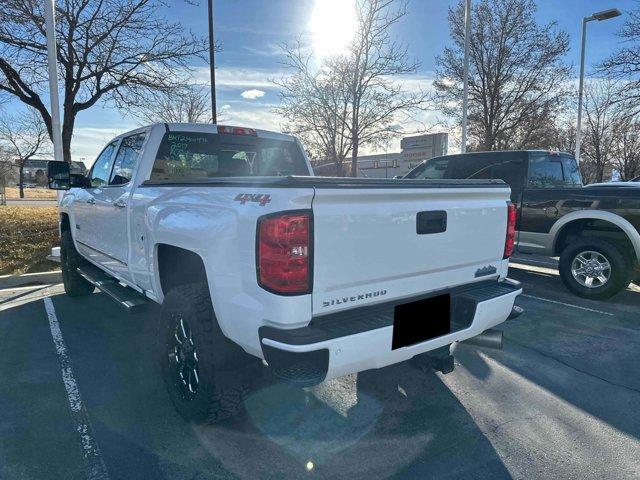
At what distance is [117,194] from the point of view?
404 cm

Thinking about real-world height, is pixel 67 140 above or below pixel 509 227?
above

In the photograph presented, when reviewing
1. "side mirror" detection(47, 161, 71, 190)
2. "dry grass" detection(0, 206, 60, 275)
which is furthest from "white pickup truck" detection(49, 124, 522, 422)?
"dry grass" detection(0, 206, 60, 275)

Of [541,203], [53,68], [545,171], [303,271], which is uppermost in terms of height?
[53,68]

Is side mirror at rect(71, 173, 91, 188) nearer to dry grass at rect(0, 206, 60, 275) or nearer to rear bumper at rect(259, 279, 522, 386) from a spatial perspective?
dry grass at rect(0, 206, 60, 275)

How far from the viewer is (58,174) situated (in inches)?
199

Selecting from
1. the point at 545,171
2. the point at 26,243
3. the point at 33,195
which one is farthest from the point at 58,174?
the point at 33,195

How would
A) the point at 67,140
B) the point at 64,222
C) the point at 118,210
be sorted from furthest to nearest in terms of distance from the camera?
the point at 67,140
the point at 64,222
the point at 118,210

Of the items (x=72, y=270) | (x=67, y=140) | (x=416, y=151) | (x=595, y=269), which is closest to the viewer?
(x=72, y=270)

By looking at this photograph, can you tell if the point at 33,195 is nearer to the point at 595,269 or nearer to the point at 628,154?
the point at 628,154

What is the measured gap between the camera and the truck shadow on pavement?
2.52 meters

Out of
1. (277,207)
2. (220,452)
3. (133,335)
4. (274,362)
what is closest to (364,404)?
(220,452)

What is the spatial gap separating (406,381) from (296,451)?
48.7 inches

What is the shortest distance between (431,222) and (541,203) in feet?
15.5

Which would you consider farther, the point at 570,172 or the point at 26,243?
the point at 26,243
